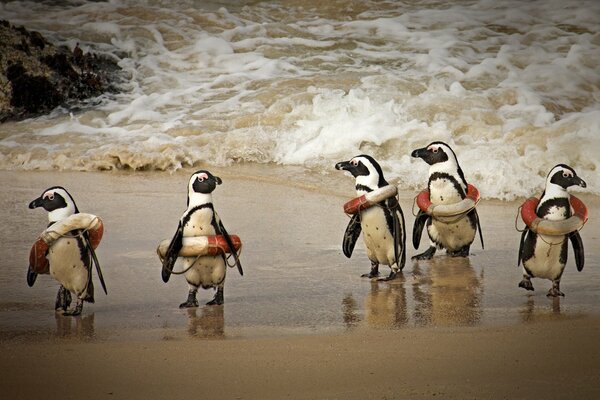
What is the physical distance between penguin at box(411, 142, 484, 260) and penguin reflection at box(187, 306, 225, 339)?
167 centimetres

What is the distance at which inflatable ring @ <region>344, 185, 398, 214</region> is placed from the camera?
5590mm

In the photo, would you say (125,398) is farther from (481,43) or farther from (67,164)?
(481,43)

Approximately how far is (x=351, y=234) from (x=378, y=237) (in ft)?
0.61

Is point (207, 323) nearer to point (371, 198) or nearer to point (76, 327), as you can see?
point (76, 327)

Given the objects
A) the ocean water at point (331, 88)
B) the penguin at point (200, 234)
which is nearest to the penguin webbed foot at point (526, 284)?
the penguin at point (200, 234)

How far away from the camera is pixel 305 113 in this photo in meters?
10.2

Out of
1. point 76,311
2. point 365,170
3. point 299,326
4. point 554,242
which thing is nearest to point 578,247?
point 554,242

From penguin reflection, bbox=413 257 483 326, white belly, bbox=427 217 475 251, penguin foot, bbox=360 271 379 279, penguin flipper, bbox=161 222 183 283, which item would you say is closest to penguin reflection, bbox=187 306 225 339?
penguin flipper, bbox=161 222 183 283

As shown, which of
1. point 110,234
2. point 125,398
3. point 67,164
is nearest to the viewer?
point 125,398

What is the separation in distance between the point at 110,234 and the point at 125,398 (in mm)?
2882

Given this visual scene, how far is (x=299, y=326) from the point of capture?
4512mm

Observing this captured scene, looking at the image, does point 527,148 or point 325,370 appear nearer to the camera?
point 325,370

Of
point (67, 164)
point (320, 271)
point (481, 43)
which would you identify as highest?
point (481, 43)

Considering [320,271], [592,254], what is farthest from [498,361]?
[592,254]
